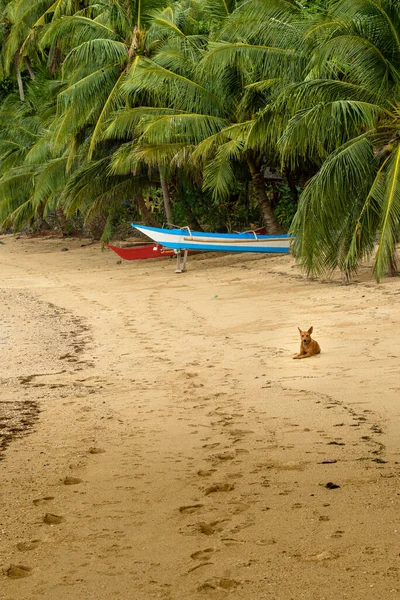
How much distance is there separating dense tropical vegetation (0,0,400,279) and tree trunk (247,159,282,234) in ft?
0.11

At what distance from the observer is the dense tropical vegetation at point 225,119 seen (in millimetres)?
10445

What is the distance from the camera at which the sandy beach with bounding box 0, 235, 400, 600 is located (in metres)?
3.47

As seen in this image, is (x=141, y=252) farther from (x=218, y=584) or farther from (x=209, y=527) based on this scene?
(x=218, y=584)

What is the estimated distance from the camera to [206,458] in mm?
5125

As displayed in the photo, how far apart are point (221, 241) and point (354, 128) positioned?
8.04 m

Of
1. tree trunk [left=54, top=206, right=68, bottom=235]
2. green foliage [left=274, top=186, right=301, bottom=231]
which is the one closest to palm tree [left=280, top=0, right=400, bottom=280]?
green foliage [left=274, top=186, right=301, bottom=231]

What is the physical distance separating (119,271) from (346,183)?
34.0 feet

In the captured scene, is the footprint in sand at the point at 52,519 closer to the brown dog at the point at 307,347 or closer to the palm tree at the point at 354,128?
the brown dog at the point at 307,347

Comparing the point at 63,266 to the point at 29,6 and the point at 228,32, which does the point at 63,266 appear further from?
the point at 29,6

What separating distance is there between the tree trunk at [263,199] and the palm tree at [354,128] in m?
7.98

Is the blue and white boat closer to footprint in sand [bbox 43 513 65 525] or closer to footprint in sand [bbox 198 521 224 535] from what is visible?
footprint in sand [bbox 43 513 65 525]

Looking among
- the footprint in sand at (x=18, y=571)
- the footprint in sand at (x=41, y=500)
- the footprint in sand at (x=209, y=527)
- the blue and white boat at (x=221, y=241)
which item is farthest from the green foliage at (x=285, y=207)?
the footprint in sand at (x=18, y=571)

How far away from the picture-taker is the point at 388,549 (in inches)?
138

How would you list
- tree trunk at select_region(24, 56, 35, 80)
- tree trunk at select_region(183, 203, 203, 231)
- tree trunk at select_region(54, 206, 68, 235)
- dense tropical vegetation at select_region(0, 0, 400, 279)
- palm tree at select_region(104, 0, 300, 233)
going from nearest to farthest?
dense tropical vegetation at select_region(0, 0, 400, 279)
palm tree at select_region(104, 0, 300, 233)
tree trunk at select_region(183, 203, 203, 231)
tree trunk at select_region(54, 206, 68, 235)
tree trunk at select_region(24, 56, 35, 80)
